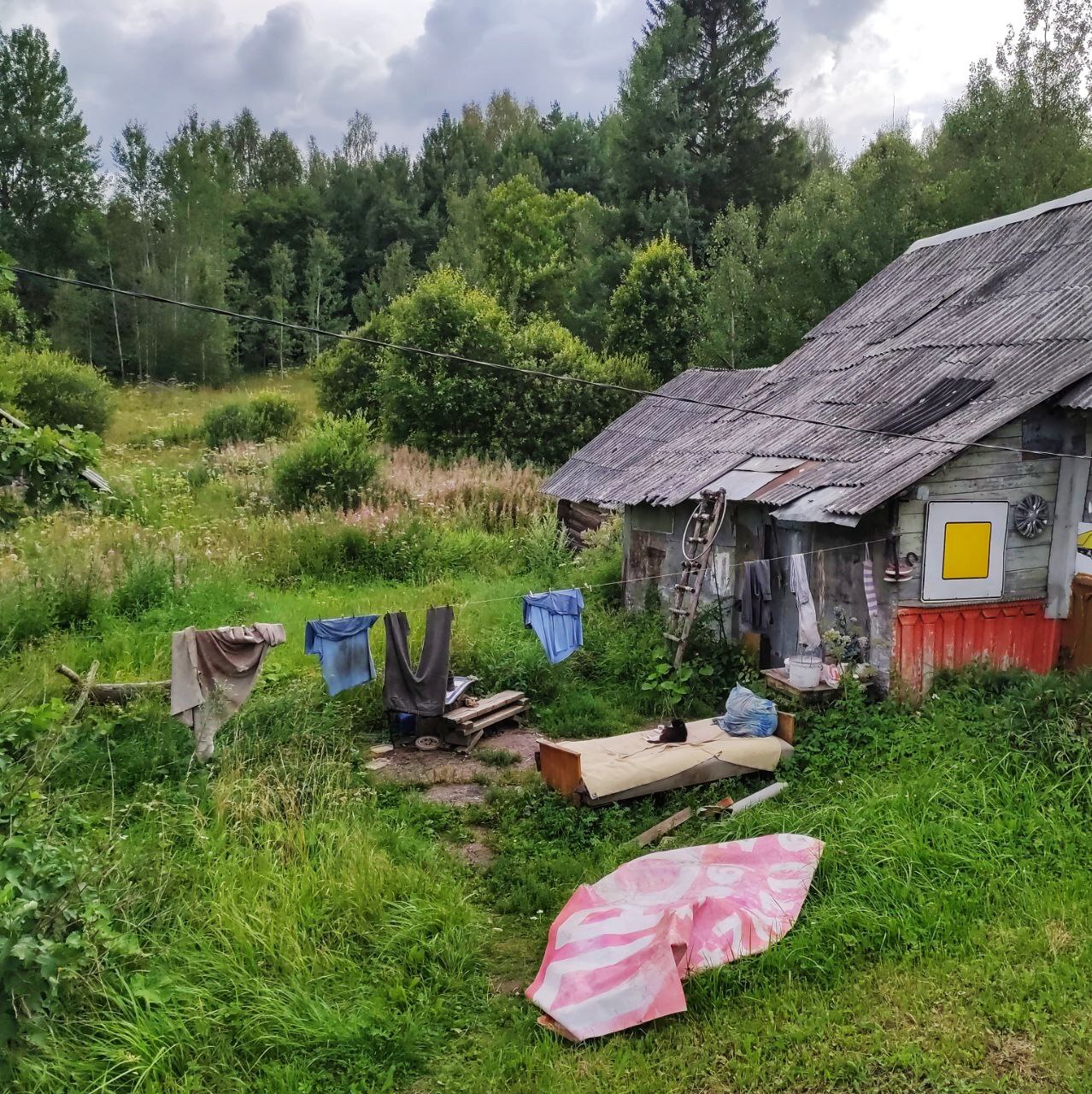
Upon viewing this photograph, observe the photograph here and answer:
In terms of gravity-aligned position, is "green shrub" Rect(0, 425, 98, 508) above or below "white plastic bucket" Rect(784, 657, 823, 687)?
above

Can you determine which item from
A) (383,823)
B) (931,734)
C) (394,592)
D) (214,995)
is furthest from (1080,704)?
(394,592)

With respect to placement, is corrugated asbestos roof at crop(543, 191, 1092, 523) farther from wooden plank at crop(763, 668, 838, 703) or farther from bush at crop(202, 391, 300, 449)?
bush at crop(202, 391, 300, 449)

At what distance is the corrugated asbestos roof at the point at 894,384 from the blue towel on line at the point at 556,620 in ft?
7.23

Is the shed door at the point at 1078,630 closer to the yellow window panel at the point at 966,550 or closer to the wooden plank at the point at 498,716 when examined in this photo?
the yellow window panel at the point at 966,550

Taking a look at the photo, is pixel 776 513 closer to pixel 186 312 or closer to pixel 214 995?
pixel 214 995

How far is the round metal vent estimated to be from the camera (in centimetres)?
914

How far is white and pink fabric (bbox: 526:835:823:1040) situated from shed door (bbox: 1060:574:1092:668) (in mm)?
4529

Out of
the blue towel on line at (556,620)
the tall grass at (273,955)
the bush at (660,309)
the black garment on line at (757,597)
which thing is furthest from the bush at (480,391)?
the tall grass at (273,955)

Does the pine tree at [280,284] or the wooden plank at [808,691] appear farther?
the pine tree at [280,284]

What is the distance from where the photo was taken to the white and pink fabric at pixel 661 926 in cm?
547

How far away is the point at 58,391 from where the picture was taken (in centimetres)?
2497

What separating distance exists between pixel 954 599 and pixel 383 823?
607 cm

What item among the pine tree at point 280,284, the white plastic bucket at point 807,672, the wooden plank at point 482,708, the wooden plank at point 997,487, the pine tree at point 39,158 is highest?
the pine tree at point 39,158

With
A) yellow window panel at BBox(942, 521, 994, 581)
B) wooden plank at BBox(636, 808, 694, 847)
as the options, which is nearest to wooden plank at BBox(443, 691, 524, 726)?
wooden plank at BBox(636, 808, 694, 847)
